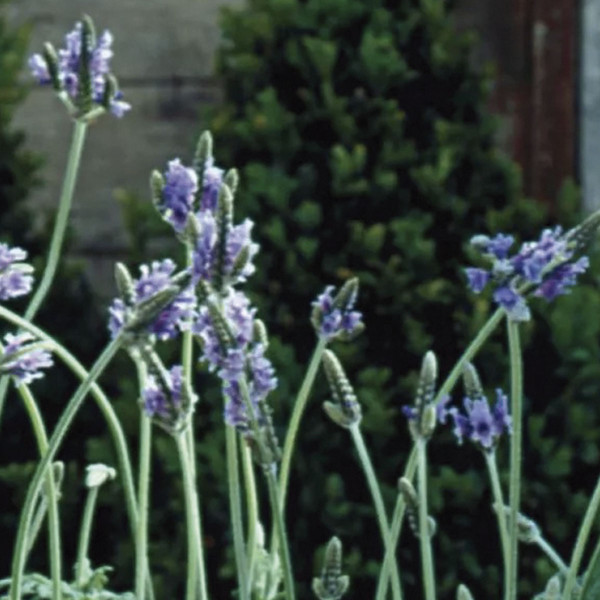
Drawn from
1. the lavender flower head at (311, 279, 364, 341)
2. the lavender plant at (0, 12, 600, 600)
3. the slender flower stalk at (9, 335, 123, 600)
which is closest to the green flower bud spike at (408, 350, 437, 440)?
the lavender plant at (0, 12, 600, 600)

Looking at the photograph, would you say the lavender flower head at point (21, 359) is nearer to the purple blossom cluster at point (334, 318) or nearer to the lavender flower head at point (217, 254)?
the lavender flower head at point (217, 254)

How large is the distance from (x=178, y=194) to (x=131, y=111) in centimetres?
368

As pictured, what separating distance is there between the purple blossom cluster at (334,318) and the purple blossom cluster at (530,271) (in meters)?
0.24

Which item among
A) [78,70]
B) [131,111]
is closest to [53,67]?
[78,70]

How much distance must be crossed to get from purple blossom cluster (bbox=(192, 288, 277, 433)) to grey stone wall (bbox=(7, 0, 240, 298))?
3.57 meters

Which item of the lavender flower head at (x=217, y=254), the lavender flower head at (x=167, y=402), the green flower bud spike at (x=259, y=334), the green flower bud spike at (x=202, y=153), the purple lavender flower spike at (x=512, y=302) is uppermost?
the green flower bud spike at (x=202, y=153)

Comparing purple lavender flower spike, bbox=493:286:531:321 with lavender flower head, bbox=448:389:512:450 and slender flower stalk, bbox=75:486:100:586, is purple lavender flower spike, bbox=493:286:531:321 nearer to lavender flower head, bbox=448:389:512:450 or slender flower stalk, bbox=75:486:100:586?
lavender flower head, bbox=448:389:512:450

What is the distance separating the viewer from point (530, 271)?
5.83ft

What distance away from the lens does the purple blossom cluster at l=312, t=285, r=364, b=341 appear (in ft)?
6.67

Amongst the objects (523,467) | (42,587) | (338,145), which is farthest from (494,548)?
(42,587)

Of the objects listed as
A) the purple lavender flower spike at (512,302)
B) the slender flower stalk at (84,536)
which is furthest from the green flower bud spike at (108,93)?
the purple lavender flower spike at (512,302)

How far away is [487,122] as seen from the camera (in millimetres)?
4109

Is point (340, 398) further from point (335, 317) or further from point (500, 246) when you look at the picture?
point (500, 246)

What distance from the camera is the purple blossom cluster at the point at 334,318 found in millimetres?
2033
